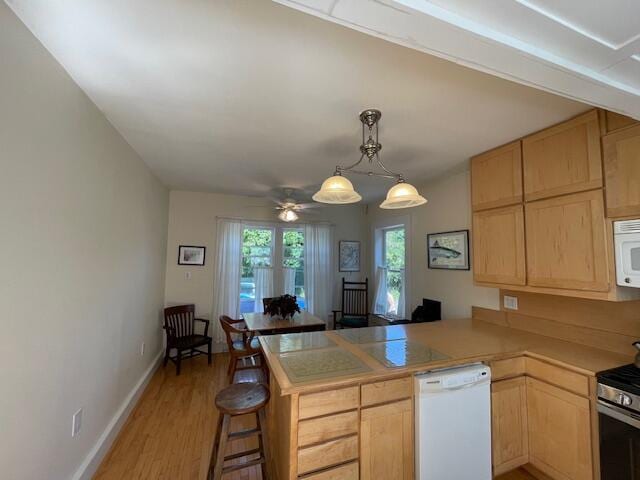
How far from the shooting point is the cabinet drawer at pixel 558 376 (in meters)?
1.63

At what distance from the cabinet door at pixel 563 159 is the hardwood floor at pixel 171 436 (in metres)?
2.90

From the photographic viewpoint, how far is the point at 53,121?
4.62 feet

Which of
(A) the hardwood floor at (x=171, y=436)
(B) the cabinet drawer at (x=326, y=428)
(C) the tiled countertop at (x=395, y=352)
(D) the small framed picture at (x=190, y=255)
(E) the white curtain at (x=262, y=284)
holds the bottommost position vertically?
(A) the hardwood floor at (x=171, y=436)

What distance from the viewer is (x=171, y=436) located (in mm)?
2322

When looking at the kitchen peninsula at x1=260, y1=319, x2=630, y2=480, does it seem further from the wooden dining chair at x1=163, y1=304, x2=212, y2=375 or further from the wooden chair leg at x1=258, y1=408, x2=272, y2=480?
the wooden dining chair at x1=163, y1=304, x2=212, y2=375

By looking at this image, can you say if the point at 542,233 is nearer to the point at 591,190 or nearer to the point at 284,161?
the point at 591,190

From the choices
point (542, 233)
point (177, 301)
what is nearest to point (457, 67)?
point (542, 233)

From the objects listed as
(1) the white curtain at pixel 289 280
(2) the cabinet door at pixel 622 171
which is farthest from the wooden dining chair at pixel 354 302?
(2) the cabinet door at pixel 622 171

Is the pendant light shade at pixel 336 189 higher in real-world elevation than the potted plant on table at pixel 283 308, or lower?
higher

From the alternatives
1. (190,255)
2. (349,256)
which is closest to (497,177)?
(349,256)

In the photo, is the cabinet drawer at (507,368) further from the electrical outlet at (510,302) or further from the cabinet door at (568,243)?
the electrical outlet at (510,302)

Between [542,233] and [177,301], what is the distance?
4.44 metres

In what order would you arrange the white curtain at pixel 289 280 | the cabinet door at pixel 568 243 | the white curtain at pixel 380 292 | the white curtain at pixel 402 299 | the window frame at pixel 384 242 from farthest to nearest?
1. the white curtain at pixel 289 280
2. the white curtain at pixel 380 292
3. the white curtain at pixel 402 299
4. the window frame at pixel 384 242
5. the cabinet door at pixel 568 243

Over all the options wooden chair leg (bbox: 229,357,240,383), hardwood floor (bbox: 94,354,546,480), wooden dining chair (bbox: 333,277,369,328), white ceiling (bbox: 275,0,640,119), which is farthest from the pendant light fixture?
wooden dining chair (bbox: 333,277,369,328)
